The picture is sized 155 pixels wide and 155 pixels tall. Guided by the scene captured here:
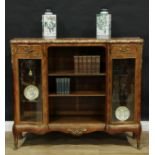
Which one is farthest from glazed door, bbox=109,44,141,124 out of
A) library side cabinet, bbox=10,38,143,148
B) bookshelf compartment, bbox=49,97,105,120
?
bookshelf compartment, bbox=49,97,105,120

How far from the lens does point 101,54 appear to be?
267 cm

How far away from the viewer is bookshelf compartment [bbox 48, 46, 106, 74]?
2662 mm

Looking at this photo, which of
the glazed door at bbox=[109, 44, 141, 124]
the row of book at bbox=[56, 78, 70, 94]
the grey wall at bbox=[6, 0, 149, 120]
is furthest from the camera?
the grey wall at bbox=[6, 0, 149, 120]

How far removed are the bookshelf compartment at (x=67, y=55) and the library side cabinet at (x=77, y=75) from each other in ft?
0.06

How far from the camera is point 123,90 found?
8.29 ft

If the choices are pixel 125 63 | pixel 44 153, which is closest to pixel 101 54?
pixel 125 63

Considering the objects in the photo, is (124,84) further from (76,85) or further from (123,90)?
(76,85)

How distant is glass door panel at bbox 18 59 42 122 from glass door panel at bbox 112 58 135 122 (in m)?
0.53

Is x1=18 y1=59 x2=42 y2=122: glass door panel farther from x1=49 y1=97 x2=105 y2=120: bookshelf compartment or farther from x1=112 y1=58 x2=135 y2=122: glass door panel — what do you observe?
x1=112 y1=58 x2=135 y2=122: glass door panel

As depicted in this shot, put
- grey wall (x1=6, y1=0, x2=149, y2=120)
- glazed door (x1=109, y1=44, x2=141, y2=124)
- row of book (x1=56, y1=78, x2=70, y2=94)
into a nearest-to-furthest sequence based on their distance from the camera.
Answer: glazed door (x1=109, y1=44, x2=141, y2=124) < row of book (x1=56, y1=78, x2=70, y2=94) < grey wall (x1=6, y1=0, x2=149, y2=120)

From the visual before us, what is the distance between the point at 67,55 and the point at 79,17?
0.32 m

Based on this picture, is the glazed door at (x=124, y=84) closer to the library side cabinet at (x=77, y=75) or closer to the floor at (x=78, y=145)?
the library side cabinet at (x=77, y=75)

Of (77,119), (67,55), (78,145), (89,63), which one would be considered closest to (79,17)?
(67,55)

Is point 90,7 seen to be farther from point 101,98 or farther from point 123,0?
point 101,98
